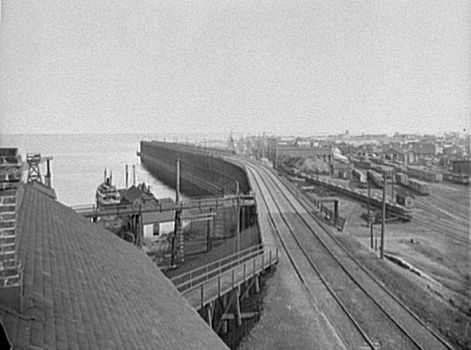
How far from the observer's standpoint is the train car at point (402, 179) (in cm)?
5281

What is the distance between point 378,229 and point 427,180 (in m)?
19.3

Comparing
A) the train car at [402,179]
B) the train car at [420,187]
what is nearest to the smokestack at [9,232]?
the train car at [420,187]

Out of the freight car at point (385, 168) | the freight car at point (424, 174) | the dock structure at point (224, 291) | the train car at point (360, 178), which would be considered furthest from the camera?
the train car at point (360, 178)

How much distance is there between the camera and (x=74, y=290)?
582 centimetres

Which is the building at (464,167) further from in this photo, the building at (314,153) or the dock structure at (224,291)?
the building at (314,153)

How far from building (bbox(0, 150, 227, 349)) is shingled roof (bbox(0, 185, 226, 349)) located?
1 cm

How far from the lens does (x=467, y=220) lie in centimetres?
3112

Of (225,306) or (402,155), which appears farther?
(402,155)

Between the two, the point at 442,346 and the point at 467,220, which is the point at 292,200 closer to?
the point at 467,220

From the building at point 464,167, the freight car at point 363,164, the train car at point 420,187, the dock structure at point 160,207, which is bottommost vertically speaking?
the train car at point 420,187

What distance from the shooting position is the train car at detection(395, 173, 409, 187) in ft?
173

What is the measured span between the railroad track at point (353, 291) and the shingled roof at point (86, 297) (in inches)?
219

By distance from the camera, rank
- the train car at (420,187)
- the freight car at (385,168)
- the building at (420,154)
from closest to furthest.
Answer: the train car at (420,187), the building at (420,154), the freight car at (385,168)

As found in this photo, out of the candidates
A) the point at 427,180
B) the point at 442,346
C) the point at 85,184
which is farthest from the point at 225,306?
the point at 85,184
